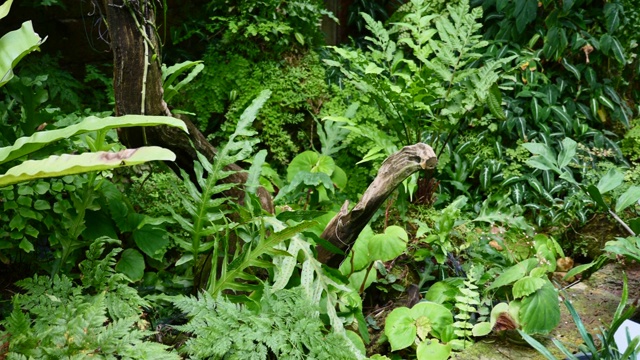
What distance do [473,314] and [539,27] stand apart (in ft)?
8.94

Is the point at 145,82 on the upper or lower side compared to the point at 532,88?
upper

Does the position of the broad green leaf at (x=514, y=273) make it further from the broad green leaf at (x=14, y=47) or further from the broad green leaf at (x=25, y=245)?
the broad green leaf at (x=14, y=47)

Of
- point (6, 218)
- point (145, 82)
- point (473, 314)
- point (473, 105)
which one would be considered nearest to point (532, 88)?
point (473, 105)

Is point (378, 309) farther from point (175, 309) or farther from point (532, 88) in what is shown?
point (532, 88)

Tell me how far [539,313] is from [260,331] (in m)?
1.55

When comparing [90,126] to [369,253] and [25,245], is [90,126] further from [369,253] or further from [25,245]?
[369,253]

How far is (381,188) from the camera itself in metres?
3.14

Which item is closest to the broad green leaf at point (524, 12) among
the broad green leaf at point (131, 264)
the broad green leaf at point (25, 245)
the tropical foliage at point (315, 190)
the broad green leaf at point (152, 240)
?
the tropical foliage at point (315, 190)

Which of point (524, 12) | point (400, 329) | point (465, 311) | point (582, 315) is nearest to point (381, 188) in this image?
point (400, 329)

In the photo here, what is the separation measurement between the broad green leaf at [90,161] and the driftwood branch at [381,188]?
4.17 ft

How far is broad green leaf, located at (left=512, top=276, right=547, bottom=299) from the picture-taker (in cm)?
334

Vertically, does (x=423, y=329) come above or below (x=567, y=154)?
below

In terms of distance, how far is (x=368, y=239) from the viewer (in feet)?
11.8

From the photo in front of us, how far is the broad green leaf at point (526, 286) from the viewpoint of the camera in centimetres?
334
